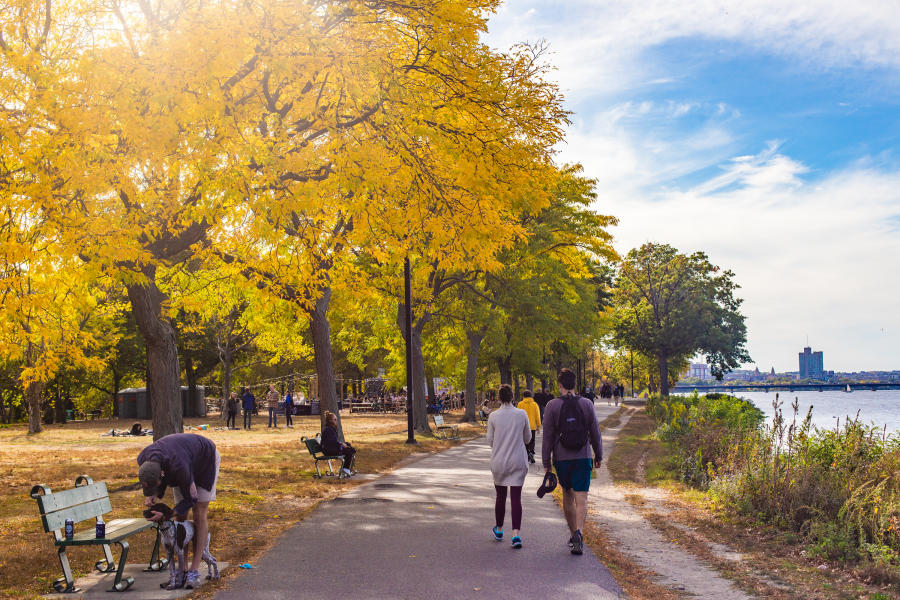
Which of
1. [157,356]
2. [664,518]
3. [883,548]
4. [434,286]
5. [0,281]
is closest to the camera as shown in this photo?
[883,548]

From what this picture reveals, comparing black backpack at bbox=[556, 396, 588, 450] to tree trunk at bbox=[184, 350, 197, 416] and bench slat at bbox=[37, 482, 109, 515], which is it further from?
tree trunk at bbox=[184, 350, 197, 416]

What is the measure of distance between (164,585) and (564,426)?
4.11 metres

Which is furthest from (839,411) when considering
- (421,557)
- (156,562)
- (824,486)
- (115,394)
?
(156,562)

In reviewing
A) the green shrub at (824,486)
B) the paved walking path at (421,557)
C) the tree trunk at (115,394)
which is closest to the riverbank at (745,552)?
the green shrub at (824,486)

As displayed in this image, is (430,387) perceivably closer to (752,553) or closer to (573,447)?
(752,553)

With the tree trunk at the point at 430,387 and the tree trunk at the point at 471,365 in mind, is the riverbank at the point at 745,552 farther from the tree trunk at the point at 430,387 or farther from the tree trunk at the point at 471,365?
the tree trunk at the point at 430,387

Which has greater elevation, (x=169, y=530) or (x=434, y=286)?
(x=434, y=286)

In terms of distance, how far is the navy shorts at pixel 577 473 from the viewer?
27.8 feet

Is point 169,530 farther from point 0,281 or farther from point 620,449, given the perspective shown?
point 620,449

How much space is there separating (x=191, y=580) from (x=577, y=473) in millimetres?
3894

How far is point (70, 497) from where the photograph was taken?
7355mm

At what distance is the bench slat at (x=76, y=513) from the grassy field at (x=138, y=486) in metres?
0.58

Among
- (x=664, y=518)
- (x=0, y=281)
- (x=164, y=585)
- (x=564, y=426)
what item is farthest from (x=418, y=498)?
(x=0, y=281)

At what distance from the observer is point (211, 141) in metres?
11.5
